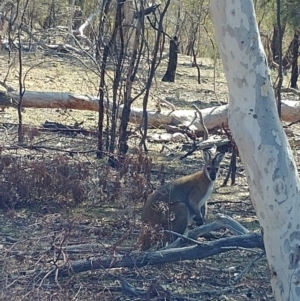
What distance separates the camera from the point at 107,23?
11602 mm

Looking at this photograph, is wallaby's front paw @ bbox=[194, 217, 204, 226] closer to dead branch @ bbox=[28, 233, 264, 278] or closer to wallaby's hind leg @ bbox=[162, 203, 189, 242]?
wallaby's hind leg @ bbox=[162, 203, 189, 242]

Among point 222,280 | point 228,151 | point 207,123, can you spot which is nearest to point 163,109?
point 207,123

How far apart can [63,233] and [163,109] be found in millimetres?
9026

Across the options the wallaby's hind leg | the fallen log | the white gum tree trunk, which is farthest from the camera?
the fallen log

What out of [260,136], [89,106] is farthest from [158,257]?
[89,106]

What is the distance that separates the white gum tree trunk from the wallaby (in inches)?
71.1

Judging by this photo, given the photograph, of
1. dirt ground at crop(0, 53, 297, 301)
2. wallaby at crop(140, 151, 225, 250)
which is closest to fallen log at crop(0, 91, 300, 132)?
dirt ground at crop(0, 53, 297, 301)

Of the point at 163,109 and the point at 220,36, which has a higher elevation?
the point at 220,36

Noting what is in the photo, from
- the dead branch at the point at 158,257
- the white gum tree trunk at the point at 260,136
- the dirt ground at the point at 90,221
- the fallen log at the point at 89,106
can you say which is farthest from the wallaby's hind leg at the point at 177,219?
the fallen log at the point at 89,106

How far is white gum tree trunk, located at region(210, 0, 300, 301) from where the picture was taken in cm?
458

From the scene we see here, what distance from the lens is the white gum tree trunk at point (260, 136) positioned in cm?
458

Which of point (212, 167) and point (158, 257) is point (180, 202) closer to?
point (212, 167)

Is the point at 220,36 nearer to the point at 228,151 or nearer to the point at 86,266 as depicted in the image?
the point at 86,266

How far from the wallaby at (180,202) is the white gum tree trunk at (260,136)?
5.92 ft
